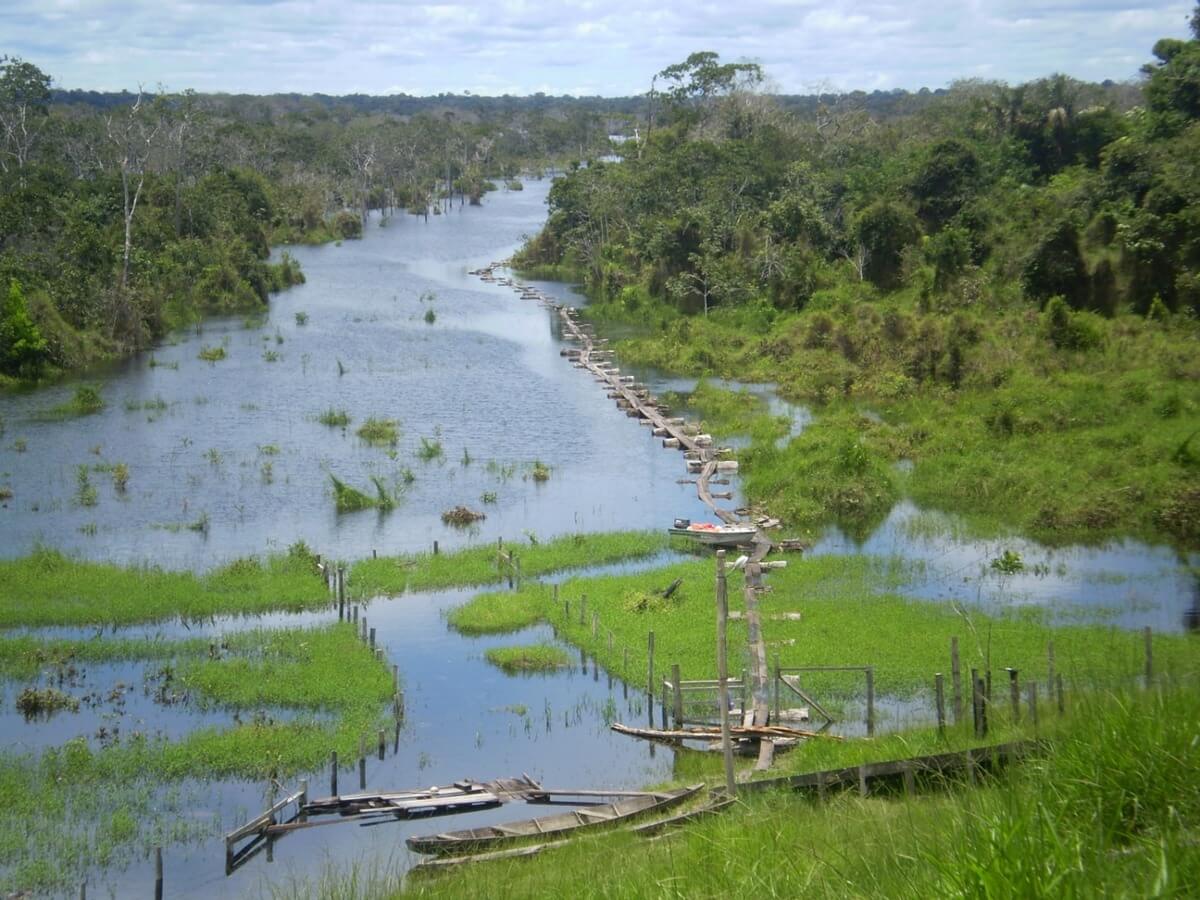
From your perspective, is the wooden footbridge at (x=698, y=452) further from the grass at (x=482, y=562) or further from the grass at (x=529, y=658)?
the grass at (x=529, y=658)

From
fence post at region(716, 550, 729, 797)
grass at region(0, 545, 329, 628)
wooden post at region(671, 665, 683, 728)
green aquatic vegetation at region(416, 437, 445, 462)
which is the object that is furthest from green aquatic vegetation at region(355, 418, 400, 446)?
fence post at region(716, 550, 729, 797)

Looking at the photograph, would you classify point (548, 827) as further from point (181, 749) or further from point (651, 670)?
point (181, 749)

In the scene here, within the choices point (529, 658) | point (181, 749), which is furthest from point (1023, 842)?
point (529, 658)

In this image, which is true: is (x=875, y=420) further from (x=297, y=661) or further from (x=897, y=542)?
(x=297, y=661)

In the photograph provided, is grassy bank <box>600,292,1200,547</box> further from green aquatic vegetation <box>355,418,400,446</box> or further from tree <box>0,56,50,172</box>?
tree <box>0,56,50,172</box>

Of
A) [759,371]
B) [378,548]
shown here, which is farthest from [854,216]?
[378,548]

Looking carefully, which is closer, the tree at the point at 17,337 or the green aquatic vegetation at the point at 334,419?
the green aquatic vegetation at the point at 334,419

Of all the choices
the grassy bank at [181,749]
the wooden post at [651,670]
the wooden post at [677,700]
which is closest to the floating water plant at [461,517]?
the grassy bank at [181,749]
